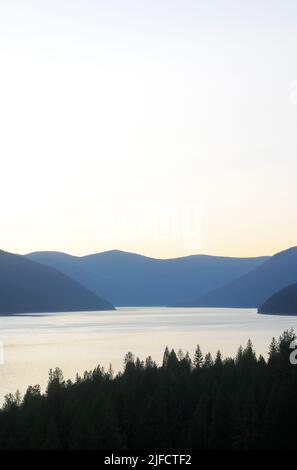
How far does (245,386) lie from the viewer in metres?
95.9

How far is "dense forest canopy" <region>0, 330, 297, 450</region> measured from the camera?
270ft

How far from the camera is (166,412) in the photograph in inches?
3745

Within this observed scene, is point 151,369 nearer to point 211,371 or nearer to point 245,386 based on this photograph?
point 211,371

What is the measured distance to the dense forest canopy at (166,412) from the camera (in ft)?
270

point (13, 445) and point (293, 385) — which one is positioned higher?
point (293, 385)

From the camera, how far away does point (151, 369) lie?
119 m

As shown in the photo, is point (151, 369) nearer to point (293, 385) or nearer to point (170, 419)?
point (170, 419)

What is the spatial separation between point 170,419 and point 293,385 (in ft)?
56.3
